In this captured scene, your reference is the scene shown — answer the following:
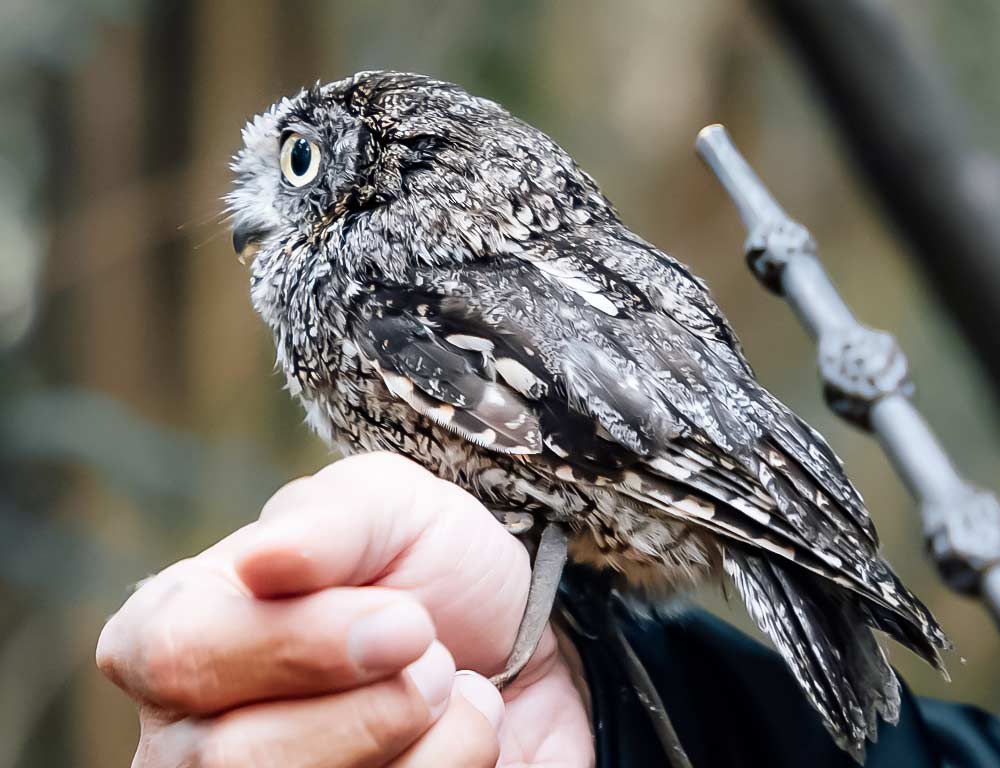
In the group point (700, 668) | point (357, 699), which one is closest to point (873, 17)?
point (700, 668)

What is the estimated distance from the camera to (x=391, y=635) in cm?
66

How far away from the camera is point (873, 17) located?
1.95 meters

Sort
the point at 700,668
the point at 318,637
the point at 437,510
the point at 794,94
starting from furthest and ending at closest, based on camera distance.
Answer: the point at 794,94
the point at 700,668
the point at 437,510
the point at 318,637

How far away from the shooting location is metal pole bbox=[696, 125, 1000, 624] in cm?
76

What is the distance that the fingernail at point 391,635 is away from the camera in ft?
2.15

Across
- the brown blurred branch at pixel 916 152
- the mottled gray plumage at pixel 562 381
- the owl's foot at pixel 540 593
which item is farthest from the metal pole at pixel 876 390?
the brown blurred branch at pixel 916 152

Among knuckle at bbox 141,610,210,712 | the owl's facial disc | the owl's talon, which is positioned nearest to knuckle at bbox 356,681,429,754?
knuckle at bbox 141,610,210,712

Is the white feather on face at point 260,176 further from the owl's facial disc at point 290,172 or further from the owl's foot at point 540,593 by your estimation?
the owl's foot at point 540,593

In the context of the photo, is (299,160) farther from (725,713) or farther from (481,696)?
(725,713)

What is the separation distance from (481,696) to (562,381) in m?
0.29

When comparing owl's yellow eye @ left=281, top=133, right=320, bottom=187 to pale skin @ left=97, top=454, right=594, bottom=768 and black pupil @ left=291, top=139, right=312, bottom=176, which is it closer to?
black pupil @ left=291, top=139, right=312, bottom=176

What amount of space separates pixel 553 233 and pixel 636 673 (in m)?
0.51

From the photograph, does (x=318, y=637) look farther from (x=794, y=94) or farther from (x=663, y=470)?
(x=794, y=94)

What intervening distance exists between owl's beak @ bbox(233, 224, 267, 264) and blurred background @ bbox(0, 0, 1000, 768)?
1512 mm
